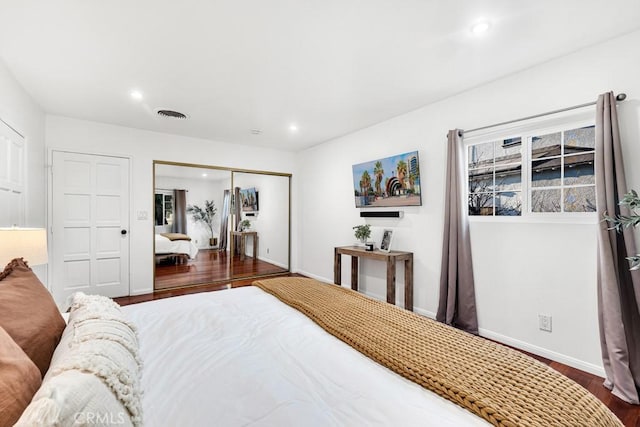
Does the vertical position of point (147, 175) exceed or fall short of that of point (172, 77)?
it falls short

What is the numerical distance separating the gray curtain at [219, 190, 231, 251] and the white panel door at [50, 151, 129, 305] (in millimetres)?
1457

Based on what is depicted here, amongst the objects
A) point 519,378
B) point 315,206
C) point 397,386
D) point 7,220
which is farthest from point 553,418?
point 315,206

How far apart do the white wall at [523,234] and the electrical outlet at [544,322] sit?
3 centimetres

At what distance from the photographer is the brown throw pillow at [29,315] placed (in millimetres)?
938

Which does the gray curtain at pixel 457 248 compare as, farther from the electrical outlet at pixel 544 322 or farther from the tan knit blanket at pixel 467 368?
the tan knit blanket at pixel 467 368

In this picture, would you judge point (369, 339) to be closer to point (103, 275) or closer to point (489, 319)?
point (489, 319)

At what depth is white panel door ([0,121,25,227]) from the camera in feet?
8.23

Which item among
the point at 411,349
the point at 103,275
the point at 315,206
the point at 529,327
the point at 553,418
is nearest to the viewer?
the point at 553,418

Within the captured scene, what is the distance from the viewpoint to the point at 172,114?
12.2 ft

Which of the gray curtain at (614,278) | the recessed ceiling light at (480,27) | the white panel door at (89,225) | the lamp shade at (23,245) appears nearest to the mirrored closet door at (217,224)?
the white panel door at (89,225)

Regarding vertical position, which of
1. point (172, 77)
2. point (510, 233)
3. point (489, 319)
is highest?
point (172, 77)

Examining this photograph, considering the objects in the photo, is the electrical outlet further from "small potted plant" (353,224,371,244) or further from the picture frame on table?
"small potted plant" (353,224,371,244)

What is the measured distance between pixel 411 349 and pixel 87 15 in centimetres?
272

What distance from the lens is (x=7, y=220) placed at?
2.64 metres
